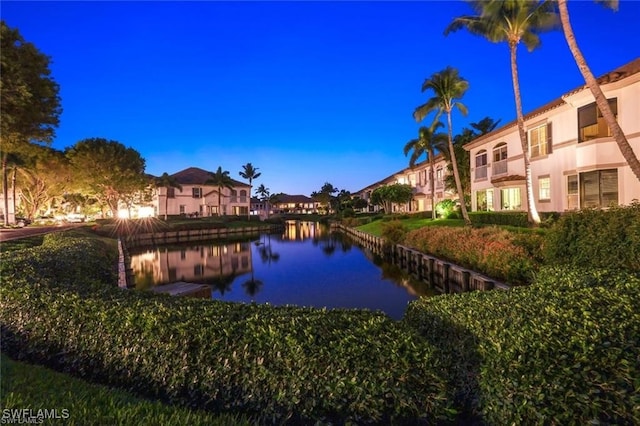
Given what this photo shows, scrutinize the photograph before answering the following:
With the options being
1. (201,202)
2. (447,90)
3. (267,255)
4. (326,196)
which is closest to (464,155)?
(447,90)

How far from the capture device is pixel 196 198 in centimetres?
7238

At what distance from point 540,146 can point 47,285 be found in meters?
28.3

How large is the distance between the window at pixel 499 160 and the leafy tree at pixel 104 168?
4577cm

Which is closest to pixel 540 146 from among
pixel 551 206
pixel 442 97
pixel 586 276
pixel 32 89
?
pixel 551 206

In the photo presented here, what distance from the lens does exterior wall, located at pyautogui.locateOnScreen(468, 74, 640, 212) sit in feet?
58.7

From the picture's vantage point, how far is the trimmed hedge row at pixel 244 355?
356 centimetres

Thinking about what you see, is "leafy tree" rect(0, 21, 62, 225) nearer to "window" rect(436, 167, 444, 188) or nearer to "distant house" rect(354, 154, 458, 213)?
"distant house" rect(354, 154, 458, 213)

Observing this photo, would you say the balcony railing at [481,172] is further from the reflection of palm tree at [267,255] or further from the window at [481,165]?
the reflection of palm tree at [267,255]

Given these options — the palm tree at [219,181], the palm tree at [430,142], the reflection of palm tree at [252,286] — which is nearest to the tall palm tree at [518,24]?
the reflection of palm tree at [252,286]

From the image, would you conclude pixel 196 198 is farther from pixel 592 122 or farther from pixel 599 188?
pixel 599 188

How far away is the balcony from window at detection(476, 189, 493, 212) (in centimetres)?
230

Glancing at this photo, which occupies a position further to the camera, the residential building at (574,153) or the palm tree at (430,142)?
the palm tree at (430,142)

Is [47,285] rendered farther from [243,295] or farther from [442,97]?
[442,97]

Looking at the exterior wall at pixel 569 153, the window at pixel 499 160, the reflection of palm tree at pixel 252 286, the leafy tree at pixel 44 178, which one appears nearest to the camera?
the reflection of palm tree at pixel 252 286
